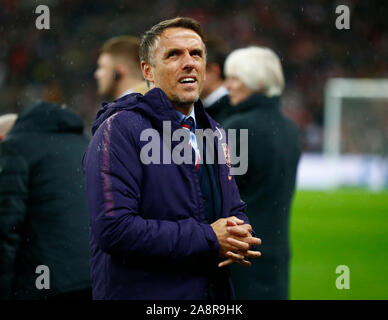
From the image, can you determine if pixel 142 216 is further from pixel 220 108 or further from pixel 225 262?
pixel 220 108

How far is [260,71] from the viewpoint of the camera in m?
3.54

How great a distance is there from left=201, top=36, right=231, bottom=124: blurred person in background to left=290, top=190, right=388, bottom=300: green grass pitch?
2.73 metres

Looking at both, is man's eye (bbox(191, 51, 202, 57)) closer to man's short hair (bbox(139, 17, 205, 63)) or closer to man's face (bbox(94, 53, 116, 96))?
man's short hair (bbox(139, 17, 205, 63))

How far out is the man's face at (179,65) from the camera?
208cm

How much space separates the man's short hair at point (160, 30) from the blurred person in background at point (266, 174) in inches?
48.2

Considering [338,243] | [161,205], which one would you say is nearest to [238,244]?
[161,205]

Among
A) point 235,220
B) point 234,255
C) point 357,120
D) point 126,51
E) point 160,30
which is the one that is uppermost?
point 357,120

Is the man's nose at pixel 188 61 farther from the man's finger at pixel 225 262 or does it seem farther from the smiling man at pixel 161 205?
the man's finger at pixel 225 262

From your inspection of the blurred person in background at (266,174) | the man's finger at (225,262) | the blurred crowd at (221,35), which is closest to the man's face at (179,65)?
the man's finger at (225,262)

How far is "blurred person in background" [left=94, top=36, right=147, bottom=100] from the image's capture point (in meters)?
3.64

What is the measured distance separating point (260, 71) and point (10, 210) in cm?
148

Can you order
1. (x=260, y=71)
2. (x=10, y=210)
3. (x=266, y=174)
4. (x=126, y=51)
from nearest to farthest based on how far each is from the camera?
(x=10, y=210) → (x=266, y=174) → (x=260, y=71) → (x=126, y=51)
